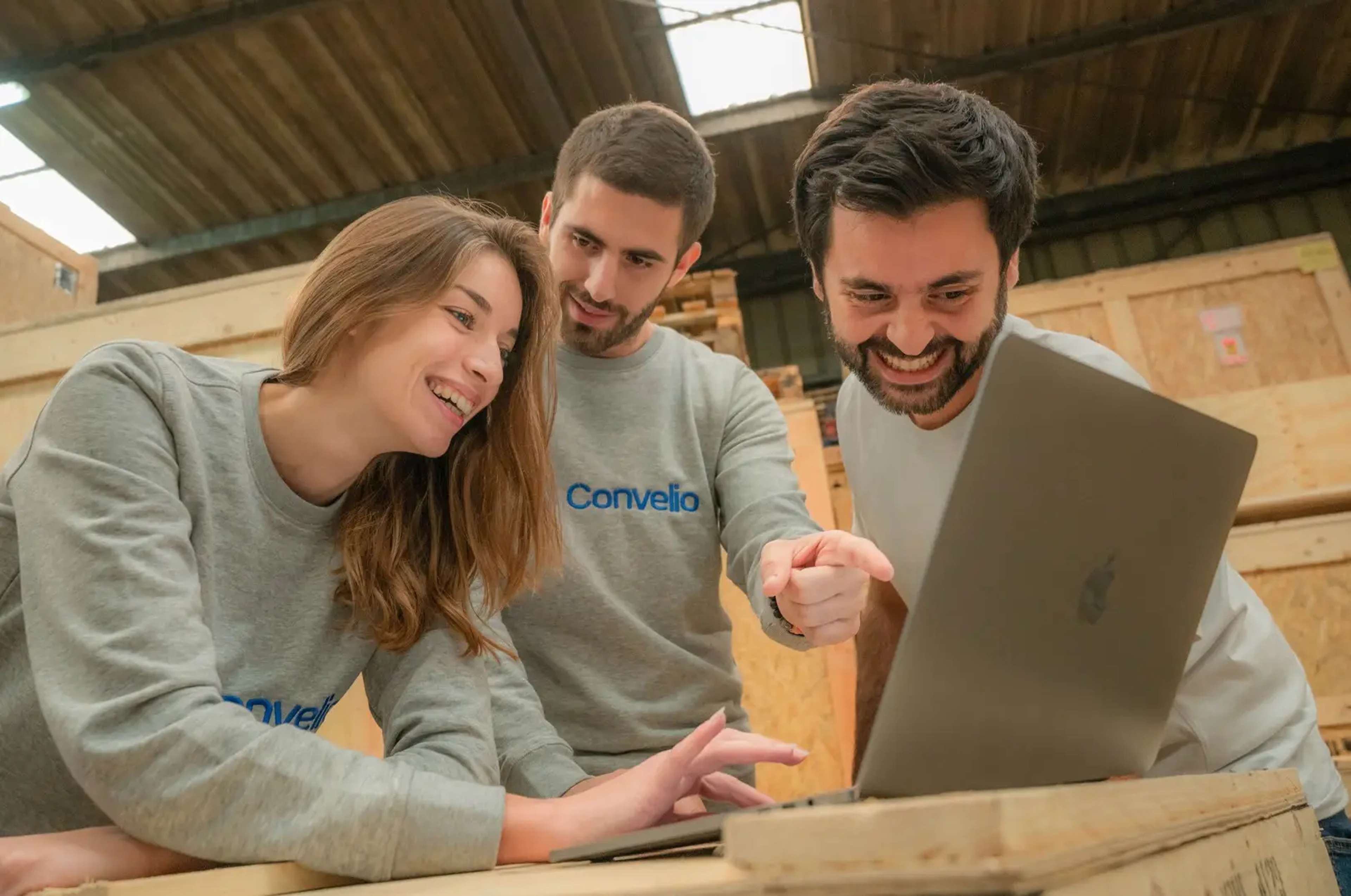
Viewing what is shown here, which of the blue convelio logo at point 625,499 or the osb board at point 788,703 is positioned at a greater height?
the blue convelio logo at point 625,499

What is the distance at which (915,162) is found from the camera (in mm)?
1490

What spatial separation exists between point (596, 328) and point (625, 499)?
36cm

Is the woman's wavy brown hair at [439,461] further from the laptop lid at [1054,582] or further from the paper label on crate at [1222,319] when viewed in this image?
the paper label on crate at [1222,319]

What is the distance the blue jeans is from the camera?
51.8 inches

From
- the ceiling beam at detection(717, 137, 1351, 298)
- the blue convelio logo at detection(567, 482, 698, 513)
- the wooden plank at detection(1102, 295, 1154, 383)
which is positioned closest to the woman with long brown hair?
the blue convelio logo at detection(567, 482, 698, 513)

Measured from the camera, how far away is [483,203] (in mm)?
1653

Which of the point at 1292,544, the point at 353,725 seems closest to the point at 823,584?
the point at 353,725

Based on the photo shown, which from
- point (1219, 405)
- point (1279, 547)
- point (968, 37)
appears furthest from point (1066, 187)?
point (1279, 547)

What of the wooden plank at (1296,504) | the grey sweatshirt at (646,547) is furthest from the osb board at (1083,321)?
the grey sweatshirt at (646,547)

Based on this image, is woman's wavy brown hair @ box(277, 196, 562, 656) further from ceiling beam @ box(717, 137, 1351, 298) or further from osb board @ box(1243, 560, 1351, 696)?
ceiling beam @ box(717, 137, 1351, 298)

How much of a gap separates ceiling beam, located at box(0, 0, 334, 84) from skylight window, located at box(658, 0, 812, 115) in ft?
6.90

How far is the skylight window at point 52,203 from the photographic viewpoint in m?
6.16

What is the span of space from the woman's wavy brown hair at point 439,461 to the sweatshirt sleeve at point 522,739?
64 mm

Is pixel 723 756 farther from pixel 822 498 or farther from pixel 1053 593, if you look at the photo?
pixel 822 498
